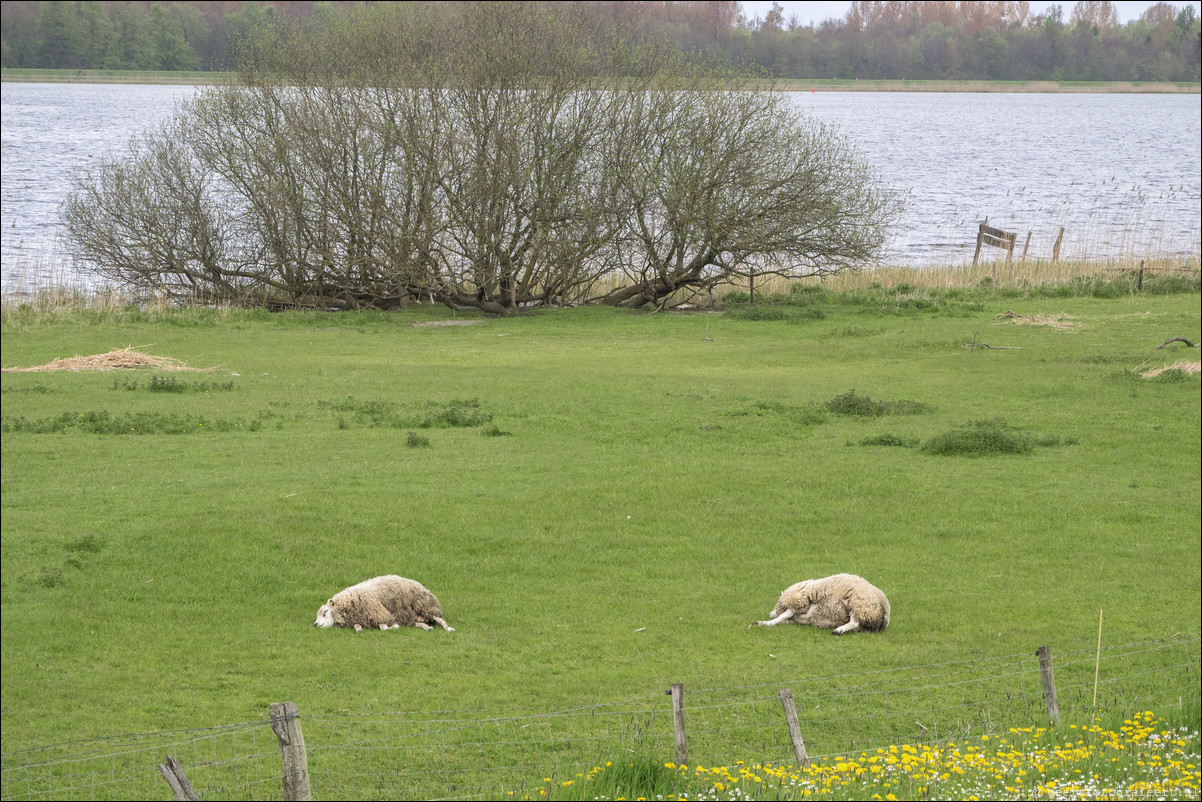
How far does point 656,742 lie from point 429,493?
10512 mm

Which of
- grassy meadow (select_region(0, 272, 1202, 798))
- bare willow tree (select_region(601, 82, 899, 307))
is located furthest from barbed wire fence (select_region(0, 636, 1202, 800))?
bare willow tree (select_region(601, 82, 899, 307))

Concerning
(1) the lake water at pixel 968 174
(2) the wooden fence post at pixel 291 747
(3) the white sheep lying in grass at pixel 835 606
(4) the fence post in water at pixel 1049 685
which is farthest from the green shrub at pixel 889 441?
(1) the lake water at pixel 968 174

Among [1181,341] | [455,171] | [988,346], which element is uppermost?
[455,171]

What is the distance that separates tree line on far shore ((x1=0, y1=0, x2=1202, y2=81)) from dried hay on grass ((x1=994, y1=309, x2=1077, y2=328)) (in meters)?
44.8

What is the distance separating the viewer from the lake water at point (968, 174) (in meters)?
66.0

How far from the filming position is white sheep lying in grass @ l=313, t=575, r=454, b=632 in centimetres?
1488

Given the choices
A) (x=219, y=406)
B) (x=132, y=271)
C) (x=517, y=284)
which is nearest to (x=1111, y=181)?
(x=517, y=284)

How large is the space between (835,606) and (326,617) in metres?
6.76

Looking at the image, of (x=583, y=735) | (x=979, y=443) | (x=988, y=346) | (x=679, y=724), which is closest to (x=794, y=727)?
(x=679, y=724)

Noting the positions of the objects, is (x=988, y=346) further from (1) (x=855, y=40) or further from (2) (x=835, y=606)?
(1) (x=855, y=40)

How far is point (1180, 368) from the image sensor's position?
103 feet

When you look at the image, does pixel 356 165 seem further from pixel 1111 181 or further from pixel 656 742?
pixel 1111 181

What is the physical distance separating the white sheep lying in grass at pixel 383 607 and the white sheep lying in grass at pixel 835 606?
14.6 feet

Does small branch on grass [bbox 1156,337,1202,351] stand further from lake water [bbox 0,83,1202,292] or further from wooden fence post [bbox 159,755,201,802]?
wooden fence post [bbox 159,755,201,802]
